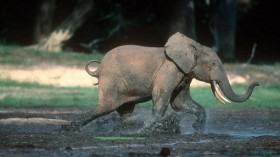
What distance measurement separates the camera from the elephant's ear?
15.4m

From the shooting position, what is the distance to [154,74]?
1548 cm

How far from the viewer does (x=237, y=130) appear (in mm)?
16250

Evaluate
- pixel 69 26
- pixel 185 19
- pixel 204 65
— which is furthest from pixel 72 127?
pixel 185 19

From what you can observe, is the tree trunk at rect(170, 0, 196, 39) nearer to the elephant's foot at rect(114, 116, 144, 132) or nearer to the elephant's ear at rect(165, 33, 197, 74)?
the elephant's foot at rect(114, 116, 144, 132)

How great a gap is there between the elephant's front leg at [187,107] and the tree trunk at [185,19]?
59.3ft

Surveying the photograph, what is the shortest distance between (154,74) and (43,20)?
1950 cm

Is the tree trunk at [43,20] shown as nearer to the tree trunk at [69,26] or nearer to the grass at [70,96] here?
the tree trunk at [69,26]

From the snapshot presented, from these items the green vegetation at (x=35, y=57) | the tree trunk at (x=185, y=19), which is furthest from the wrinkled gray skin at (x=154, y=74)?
the tree trunk at (x=185, y=19)

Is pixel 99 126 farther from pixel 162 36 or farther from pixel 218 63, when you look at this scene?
pixel 162 36

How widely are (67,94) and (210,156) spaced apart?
12.9 metres

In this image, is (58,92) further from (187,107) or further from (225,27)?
(225,27)

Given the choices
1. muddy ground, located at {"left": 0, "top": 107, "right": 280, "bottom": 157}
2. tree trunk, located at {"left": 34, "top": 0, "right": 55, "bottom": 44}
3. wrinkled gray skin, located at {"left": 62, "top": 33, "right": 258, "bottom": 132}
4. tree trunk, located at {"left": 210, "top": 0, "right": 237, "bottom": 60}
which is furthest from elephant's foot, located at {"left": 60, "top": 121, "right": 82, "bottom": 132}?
tree trunk, located at {"left": 210, "top": 0, "right": 237, "bottom": 60}

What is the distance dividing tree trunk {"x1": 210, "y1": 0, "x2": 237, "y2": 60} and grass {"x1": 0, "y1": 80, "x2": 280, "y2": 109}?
7.16 metres

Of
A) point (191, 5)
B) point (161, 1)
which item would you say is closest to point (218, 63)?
point (191, 5)
